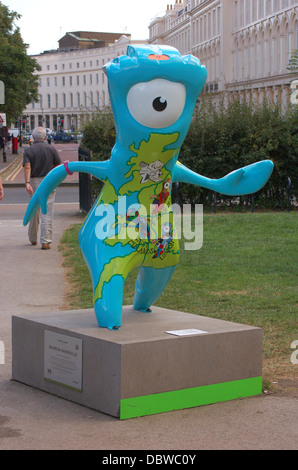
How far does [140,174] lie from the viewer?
5023 mm

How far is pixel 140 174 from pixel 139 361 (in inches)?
49.6

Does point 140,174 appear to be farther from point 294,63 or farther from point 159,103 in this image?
point 294,63

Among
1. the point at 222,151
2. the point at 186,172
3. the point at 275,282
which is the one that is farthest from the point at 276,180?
the point at 186,172

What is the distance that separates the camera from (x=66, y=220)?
1673 centimetres

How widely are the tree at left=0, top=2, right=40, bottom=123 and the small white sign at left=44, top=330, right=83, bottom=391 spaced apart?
147 feet

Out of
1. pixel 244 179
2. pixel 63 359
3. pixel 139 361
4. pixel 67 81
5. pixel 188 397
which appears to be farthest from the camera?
pixel 67 81

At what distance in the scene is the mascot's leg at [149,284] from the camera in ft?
17.5

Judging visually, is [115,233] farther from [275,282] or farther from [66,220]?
[66,220]

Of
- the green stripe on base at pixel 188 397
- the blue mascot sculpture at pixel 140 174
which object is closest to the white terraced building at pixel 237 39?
the blue mascot sculpture at pixel 140 174

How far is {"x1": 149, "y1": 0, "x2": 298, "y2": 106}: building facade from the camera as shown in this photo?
61125mm

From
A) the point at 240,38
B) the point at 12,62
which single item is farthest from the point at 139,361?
the point at 240,38

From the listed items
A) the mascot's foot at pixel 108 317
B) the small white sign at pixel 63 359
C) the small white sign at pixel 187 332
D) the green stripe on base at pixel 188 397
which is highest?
the mascot's foot at pixel 108 317

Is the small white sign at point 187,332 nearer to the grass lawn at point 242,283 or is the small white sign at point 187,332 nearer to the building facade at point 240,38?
the grass lawn at point 242,283

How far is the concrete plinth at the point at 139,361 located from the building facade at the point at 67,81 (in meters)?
158
